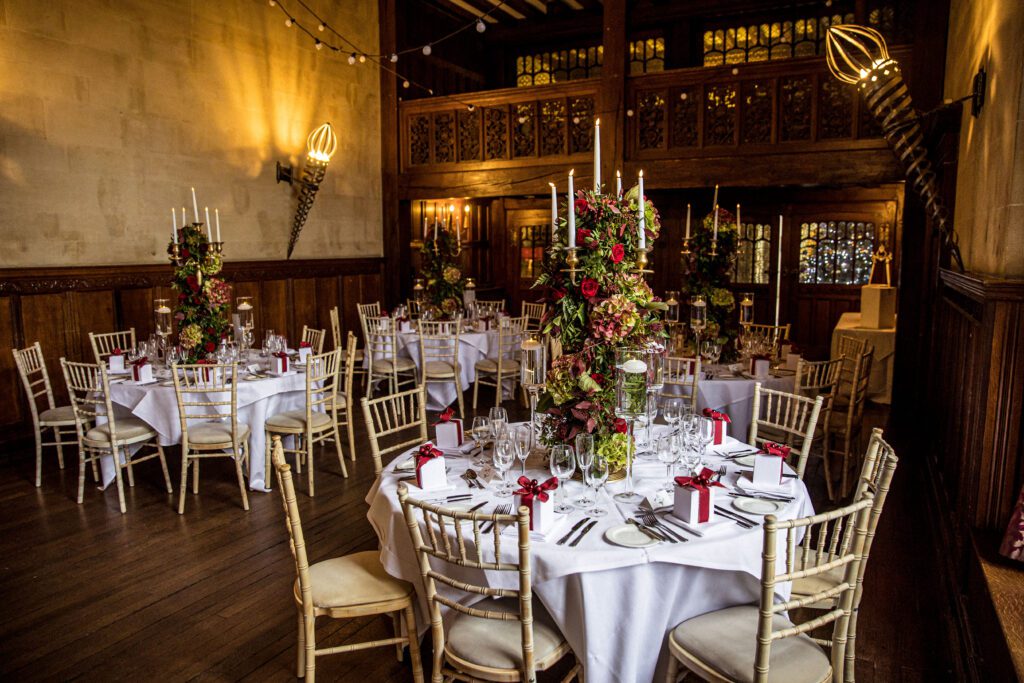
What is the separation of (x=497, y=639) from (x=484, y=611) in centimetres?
15

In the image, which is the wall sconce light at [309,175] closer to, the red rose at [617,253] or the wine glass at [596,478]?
the red rose at [617,253]

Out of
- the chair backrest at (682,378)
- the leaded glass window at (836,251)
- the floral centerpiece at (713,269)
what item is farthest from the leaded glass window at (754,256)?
the chair backrest at (682,378)

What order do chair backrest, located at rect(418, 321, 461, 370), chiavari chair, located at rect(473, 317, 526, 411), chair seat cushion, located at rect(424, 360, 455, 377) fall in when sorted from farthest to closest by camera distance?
chiavari chair, located at rect(473, 317, 526, 411) < chair seat cushion, located at rect(424, 360, 455, 377) < chair backrest, located at rect(418, 321, 461, 370)

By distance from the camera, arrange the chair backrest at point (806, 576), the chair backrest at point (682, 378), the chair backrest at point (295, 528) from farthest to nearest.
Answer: the chair backrest at point (682, 378)
the chair backrest at point (295, 528)
the chair backrest at point (806, 576)

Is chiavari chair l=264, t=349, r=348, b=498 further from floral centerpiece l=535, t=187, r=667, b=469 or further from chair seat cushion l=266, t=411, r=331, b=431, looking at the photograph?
floral centerpiece l=535, t=187, r=667, b=469

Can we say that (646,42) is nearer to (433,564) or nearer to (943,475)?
(943,475)

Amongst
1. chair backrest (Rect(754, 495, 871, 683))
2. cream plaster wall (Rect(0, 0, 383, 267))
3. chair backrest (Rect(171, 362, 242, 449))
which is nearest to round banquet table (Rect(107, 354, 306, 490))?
chair backrest (Rect(171, 362, 242, 449))

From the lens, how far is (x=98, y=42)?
7031mm

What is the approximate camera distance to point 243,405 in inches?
215

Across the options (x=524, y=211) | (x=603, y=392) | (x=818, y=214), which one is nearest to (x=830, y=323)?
(x=818, y=214)

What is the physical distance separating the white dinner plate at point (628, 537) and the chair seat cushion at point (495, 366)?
17.7 feet

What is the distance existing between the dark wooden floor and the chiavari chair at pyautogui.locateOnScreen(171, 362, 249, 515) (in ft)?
1.17

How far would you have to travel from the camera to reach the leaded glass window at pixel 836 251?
10.8 m

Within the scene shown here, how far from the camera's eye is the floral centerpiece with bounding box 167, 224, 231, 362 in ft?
18.2
